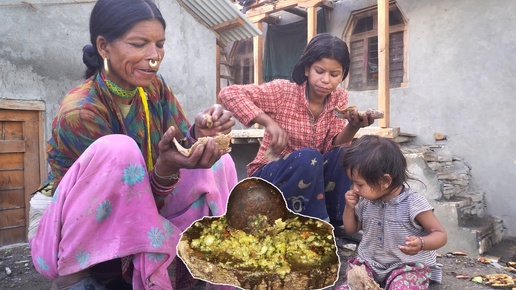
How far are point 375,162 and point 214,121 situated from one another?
2.63ft

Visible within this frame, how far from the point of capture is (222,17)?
18.9 feet

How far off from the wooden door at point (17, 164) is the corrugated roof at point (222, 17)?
2.61 meters

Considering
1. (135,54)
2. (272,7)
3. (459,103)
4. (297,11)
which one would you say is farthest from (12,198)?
(297,11)

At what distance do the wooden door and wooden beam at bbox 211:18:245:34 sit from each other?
9.29ft

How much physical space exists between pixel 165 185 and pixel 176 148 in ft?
0.79

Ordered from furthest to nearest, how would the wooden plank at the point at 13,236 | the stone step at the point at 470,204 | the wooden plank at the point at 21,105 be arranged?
the stone step at the point at 470,204 → the wooden plank at the point at 13,236 → the wooden plank at the point at 21,105

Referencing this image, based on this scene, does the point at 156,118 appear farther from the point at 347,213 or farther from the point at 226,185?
the point at 347,213

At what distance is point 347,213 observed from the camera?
2117 millimetres

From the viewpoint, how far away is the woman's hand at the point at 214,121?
1.67 metres

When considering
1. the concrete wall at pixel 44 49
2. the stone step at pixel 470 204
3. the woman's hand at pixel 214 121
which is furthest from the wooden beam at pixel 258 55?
the woman's hand at pixel 214 121

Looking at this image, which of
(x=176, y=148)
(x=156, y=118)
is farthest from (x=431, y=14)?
(x=176, y=148)

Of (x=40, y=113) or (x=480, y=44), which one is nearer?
(x=40, y=113)

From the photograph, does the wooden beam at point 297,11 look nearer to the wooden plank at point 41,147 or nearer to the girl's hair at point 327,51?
the wooden plank at point 41,147

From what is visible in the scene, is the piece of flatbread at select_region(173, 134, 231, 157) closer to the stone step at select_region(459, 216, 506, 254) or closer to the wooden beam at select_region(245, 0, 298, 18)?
the stone step at select_region(459, 216, 506, 254)
